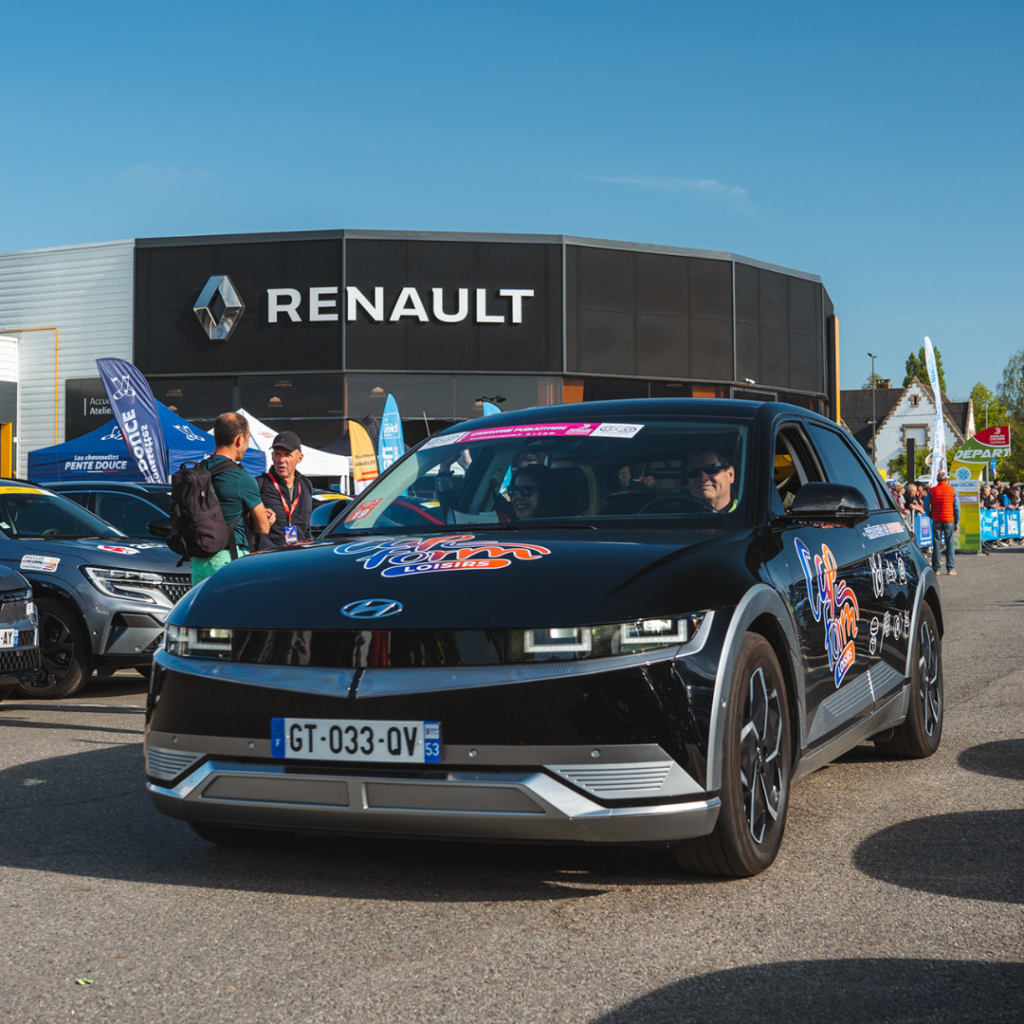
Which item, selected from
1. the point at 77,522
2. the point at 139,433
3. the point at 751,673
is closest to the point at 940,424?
the point at 139,433

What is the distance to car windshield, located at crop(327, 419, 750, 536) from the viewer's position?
4844 millimetres

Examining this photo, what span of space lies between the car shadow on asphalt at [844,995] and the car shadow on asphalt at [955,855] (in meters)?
0.78

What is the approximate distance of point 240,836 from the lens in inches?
185

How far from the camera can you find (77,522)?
10.5m

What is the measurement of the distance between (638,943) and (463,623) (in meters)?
1.00

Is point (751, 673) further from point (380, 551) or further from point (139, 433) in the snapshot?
point (139, 433)

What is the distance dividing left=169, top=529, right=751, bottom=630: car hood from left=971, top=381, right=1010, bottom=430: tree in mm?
117058

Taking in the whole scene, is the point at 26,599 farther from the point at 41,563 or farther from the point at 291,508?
the point at 291,508

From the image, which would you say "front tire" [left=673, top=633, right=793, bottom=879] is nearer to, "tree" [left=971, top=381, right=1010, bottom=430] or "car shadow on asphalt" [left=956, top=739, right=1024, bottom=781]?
"car shadow on asphalt" [left=956, top=739, right=1024, bottom=781]

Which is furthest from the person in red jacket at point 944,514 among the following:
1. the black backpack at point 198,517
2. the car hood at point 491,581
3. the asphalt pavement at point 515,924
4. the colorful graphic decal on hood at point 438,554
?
the colorful graphic decal on hood at point 438,554

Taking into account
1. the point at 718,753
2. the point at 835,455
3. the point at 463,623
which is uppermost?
the point at 835,455

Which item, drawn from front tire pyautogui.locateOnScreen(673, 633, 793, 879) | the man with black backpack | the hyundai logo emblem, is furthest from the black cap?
front tire pyautogui.locateOnScreen(673, 633, 793, 879)

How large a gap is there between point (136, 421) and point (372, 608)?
15.2 meters

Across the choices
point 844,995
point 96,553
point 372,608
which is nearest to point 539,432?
point 372,608
